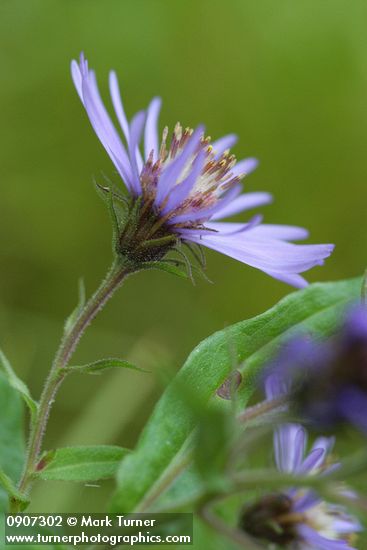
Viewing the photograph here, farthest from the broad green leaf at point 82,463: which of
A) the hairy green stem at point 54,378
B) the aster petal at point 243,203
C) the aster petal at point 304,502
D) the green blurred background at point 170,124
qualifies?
the green blurred background at point 170,124

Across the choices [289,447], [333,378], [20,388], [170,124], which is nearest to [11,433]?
[20,388]

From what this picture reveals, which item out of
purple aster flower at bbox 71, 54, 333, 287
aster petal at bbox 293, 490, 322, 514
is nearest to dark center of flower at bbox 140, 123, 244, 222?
purple aster flower at bbox 71, 54, 333, 287

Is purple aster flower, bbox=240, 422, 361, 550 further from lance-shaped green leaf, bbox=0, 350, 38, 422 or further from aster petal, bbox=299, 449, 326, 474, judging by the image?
lance-shaped green leaf, bbox=0, 350, 38, 422

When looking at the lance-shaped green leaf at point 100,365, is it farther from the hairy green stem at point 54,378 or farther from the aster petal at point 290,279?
the aster petal at point 290,279

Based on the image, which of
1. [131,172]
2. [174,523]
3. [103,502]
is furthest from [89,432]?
[174,523]

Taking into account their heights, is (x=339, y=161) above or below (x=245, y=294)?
above

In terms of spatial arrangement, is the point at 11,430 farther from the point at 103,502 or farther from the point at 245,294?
the point at 245,294

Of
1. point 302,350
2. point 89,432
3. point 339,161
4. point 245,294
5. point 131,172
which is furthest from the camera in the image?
point 339,161
